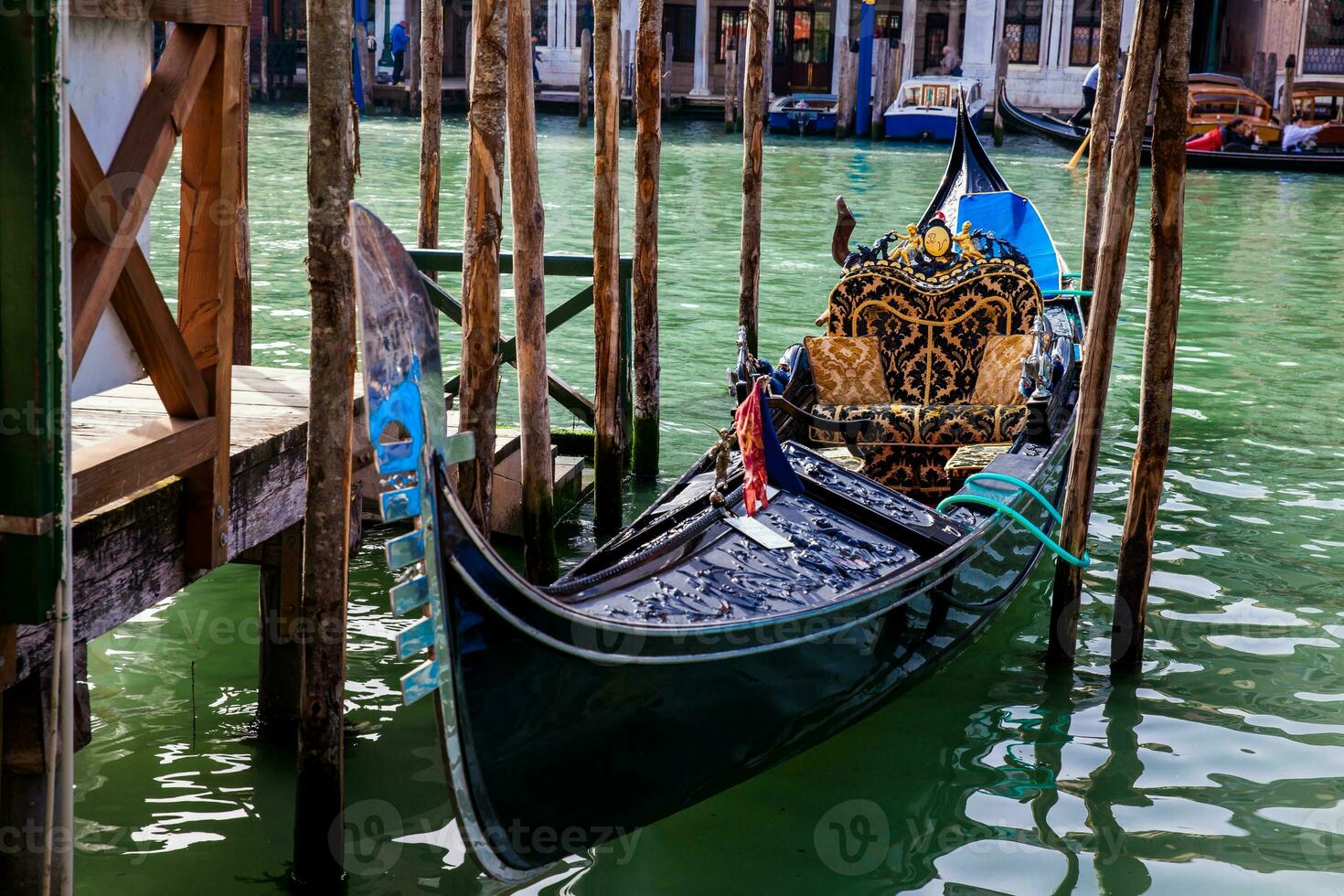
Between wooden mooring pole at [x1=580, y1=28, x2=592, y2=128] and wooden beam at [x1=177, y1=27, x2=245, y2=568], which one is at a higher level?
wooden mooring pole at [x1=580, y1=28, x2=592, y2=128]

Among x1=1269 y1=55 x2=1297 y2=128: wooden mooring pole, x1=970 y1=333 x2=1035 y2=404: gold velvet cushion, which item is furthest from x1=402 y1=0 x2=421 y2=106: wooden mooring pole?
x1=970 y1=333 x2=1035 y2=404: gold velvet cushion

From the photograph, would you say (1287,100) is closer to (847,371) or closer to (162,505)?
(847,371)

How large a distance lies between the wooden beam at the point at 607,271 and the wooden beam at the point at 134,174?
205 centimetres

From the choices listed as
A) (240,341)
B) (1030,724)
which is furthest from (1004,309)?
(240,341)

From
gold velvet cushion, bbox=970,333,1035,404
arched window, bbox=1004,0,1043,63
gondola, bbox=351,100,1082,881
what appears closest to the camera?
gondola, bbox=351,100,1082,881

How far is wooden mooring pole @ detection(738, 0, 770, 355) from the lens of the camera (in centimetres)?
547

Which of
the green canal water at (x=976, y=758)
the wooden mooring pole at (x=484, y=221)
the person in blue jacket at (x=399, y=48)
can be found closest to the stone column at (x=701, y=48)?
the person in blue jacket at (x=399, y=48)

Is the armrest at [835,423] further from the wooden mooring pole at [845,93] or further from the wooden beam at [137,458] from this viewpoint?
the wooden mooring pole at [845,93]

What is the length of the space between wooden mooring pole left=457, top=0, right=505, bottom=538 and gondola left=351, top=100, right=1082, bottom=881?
29 centimetres

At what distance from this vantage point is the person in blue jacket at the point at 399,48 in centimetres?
2053

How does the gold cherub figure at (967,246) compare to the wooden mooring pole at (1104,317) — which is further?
the gold cherub figure at (967,246)

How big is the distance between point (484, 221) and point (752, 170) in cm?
228

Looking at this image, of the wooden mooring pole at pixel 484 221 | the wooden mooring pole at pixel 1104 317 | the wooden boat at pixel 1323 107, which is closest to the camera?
the wooden mooring pole at pixel 1104 317
